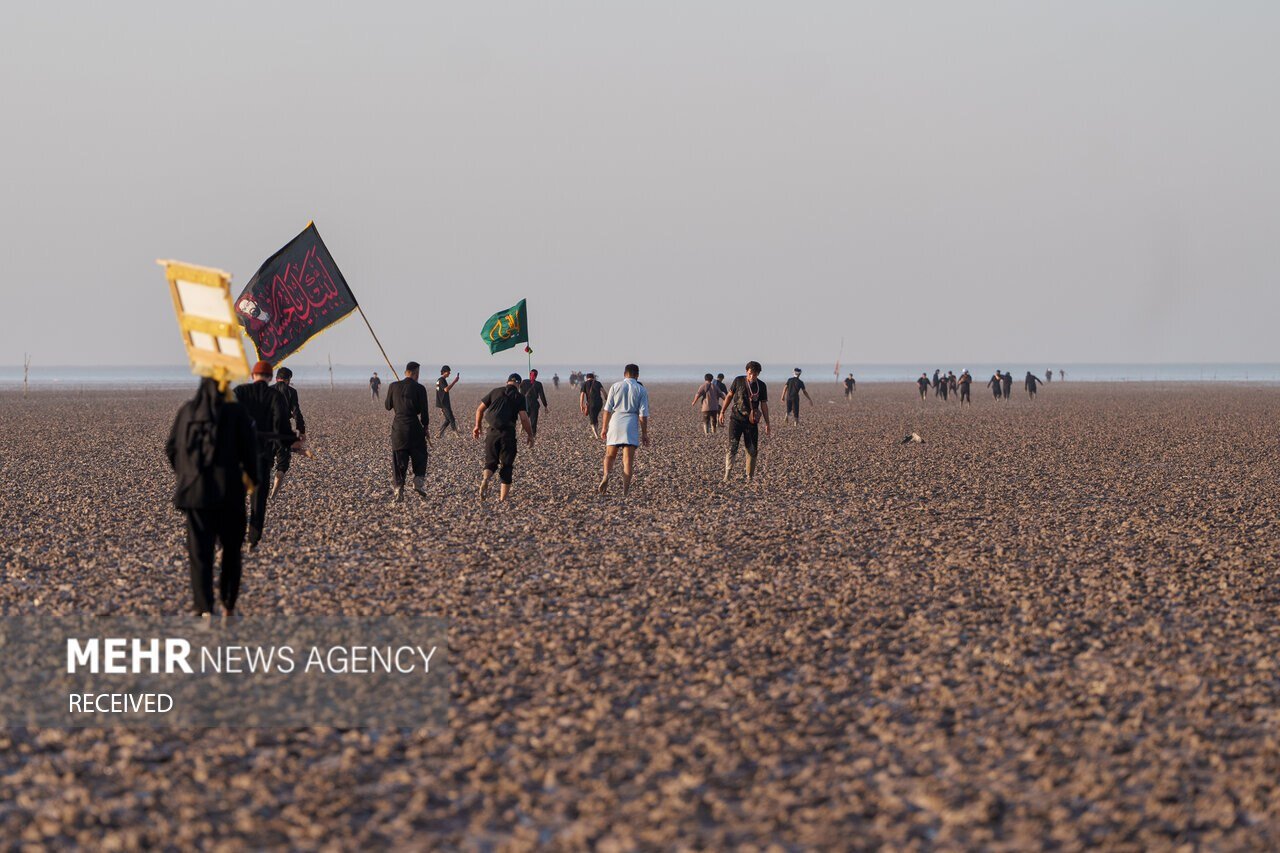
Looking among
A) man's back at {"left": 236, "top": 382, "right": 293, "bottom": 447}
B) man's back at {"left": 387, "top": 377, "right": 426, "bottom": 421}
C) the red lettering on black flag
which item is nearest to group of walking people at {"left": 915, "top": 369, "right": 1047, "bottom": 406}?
the red lettering on black flag

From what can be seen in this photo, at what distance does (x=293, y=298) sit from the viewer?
16594 millimetres

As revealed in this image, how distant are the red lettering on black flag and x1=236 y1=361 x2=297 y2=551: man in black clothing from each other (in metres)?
3.74

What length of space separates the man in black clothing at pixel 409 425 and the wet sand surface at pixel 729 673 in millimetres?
523

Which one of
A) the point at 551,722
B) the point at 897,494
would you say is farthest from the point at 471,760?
the point at 897,494

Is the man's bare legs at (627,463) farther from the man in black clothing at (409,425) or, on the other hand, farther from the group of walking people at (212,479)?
the group of walking people at (212,479)

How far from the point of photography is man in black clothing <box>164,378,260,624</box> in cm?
775

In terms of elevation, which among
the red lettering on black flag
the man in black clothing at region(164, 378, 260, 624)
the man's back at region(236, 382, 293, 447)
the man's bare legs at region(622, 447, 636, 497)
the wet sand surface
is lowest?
the wet sand surface

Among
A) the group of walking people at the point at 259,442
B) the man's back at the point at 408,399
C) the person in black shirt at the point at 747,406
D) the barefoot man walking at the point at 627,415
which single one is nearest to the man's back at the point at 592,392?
the group of walking people at the point at 259,442

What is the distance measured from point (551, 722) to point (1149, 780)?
289cm

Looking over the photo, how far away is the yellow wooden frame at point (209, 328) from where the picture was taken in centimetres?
739

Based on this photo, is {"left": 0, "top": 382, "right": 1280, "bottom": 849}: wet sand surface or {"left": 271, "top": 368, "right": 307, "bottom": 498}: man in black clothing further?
{"left": 271, "top": 368, "right": 307, "bottom": 498}: man in black clothing

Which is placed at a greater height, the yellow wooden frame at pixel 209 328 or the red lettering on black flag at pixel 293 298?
the red lettering on black flag at pixel 293 298

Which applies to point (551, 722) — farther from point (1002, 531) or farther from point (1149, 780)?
point (1002, 531)

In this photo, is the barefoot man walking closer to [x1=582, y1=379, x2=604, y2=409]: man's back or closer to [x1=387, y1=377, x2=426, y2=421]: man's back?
[x1=387, y1=377, x2=426, y2=421]: man's back
